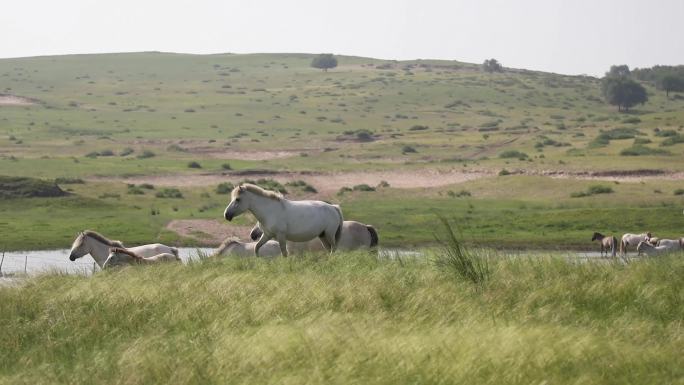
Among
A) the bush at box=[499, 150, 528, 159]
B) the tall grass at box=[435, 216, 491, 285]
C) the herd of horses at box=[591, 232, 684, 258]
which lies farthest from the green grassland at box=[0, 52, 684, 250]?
the tall grass at box=[435, 216, 491, 285]

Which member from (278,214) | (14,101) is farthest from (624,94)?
(278,214)

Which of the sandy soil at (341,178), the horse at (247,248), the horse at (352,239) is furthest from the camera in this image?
the sandy soil at (341,178)

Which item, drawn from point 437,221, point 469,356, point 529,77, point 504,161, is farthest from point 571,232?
point 529,77

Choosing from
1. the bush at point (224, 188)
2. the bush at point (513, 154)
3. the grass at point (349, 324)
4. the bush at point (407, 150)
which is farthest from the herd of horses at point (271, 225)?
the bush at point (407, 150)

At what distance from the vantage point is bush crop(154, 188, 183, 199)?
1898 inches

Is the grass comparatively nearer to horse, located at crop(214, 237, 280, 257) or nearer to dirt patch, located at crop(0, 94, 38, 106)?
horse, located at crop(214, 237, 280, 257)

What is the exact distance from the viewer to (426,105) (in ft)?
396

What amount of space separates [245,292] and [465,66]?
548ft

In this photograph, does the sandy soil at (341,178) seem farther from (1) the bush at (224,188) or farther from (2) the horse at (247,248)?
(2) the horse at (247,248)

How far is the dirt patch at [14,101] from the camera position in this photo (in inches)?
4444

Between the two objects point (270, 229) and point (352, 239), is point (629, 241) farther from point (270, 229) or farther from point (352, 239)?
point (270, 229)

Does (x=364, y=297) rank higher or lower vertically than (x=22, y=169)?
higher

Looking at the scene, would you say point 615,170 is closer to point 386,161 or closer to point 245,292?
point 386,161

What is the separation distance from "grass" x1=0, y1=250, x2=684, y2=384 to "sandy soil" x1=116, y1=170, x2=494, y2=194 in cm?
3835
